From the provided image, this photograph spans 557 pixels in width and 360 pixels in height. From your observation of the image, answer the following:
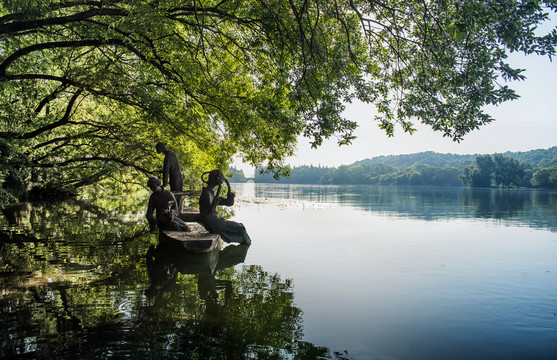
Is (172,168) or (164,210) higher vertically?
(172,168)

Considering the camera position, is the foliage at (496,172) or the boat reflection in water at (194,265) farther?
the foliage at (496,172)

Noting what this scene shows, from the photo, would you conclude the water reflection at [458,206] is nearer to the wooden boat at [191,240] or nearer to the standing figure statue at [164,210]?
the wooden boat at [191,240]

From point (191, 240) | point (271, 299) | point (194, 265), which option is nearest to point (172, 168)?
point (191, 240)

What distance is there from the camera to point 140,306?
21.9 ft

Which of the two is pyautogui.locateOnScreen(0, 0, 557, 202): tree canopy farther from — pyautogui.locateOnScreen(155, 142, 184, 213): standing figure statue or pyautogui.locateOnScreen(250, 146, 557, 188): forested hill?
pyautogui.locateOnScreen(250, 146, 557, 188): forested hill

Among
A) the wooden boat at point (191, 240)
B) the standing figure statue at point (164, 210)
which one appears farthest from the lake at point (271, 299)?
the standing figure statue at point (164, 210)

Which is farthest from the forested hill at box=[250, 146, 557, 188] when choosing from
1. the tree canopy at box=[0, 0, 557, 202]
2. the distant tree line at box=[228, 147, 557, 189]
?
the tree canopy at box=[0, 0, 557, 202]

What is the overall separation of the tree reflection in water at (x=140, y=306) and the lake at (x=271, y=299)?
0.09 ft

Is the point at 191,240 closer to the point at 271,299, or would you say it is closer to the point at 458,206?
the point at 271,299

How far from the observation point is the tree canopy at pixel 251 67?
6.18 meters

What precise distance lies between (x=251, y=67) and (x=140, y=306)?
868cm

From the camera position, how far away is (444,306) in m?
8.12

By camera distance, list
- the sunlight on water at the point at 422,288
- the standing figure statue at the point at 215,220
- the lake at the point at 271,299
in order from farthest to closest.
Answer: the standing figure statue at the point at 215,220
the sunlight on water at the point at 422,288
the lake at the point at 271,299

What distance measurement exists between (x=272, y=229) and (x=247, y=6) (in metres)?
11.9
